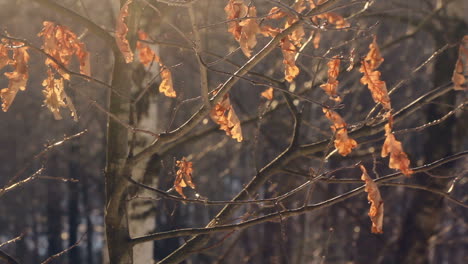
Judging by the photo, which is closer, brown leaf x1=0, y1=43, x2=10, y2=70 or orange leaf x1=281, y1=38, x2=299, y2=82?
brown leaf x1=0, y1=43, x2=10, y2=70

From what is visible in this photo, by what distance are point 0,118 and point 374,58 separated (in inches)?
860

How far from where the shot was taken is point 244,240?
1964cm

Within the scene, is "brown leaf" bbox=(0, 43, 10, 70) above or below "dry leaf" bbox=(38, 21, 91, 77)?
below

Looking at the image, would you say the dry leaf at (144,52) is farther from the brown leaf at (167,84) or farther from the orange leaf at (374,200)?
the orange leaf at (374,200)

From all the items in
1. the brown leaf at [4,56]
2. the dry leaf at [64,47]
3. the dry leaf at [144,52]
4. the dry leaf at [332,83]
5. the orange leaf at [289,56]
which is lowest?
the dry leaf at [332,83]

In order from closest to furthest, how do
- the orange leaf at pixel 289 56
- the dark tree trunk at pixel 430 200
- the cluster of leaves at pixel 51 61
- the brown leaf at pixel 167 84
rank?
the cluster of leaves at pixel 51 61 < the orange leaf at pixel 289 56 < the brown leaf at pixel 167 84 < the dark tree trunk at pixel 430 200

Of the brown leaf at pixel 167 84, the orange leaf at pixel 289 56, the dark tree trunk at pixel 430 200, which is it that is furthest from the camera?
the dark tree trunk at pixel 430 200

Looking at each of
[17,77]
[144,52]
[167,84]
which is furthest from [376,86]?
[17,77]

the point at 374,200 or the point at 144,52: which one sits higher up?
the point at 144,52

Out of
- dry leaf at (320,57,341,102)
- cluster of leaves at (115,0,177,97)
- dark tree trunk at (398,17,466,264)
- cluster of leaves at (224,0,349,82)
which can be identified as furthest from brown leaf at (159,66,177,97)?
dark tree trunk at (398,17,466,264)

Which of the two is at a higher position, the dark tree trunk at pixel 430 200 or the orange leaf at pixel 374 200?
the dark tree trunk at pixel 430 200

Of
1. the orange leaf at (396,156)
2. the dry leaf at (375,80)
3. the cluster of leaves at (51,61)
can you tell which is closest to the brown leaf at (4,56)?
the cluster of leaves at (51,61)

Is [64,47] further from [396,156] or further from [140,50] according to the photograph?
[396,156]

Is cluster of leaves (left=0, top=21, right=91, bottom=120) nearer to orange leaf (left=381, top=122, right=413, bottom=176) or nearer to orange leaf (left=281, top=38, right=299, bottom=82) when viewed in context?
orange leaf (left=281, top=38, right=299, bottom=82)
